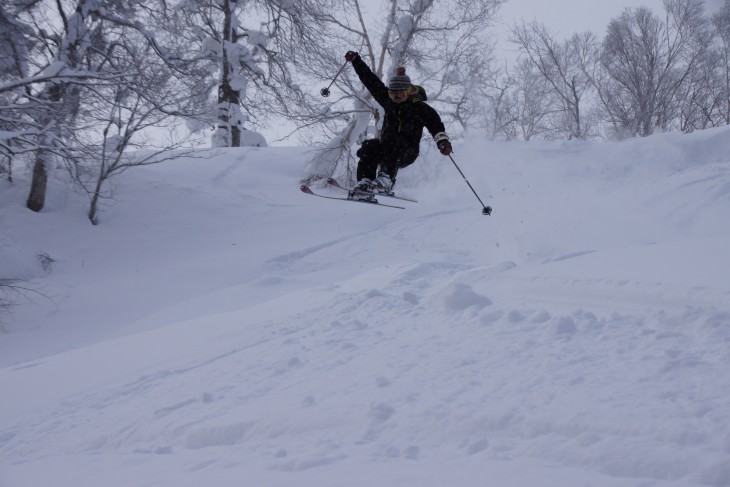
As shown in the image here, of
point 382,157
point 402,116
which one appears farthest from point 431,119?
point 382,157

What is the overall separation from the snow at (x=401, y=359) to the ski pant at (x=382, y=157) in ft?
4.71

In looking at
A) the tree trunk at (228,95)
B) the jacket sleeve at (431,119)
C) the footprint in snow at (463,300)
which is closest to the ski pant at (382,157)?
the jacket sleeve at (431,119)

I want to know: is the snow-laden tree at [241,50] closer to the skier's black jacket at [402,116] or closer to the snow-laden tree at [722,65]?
the skier's black jacket at [402,116]

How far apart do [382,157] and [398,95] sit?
837 mm

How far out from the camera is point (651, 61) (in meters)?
24.5

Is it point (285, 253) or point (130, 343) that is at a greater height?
point (285, 253)

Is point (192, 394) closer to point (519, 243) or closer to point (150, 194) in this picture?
point (519, 243)

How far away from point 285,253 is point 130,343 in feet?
14.9

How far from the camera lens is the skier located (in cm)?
698

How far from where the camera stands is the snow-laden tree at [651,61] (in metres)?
24.3

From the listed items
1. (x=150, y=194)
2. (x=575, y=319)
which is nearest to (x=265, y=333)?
(x=575, y=319)

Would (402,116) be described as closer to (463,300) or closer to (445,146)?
(445,146)

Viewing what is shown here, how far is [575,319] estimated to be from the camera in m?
3.69

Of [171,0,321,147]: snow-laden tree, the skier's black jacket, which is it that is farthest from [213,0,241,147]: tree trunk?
the skier's black jacket
